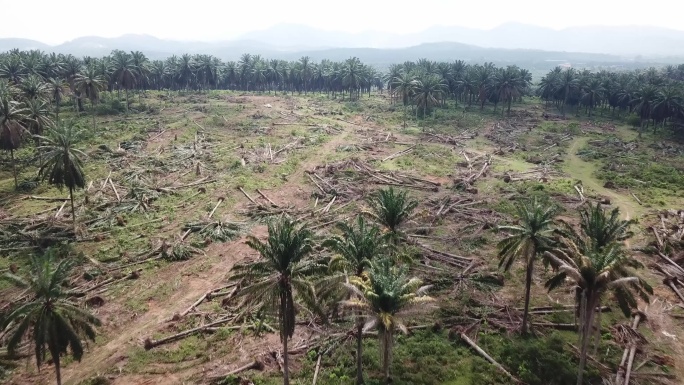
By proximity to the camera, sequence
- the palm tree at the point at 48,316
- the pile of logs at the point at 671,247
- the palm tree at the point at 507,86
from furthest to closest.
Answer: the palm tree at the point at 507,86 < the pile of logs at the point at 671,247 < the palm tree at the point at 48,316

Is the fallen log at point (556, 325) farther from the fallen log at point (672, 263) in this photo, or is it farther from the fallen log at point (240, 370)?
the fallen log at point (240, 370)

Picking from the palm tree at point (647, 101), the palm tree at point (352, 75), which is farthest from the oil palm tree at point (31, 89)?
the palm tree at point (647, 101)

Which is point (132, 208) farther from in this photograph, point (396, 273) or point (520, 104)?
point (520, 104)

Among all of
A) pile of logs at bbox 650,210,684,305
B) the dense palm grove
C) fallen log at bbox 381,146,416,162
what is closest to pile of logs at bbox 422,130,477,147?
fallen log at bbox 381,146,416,162

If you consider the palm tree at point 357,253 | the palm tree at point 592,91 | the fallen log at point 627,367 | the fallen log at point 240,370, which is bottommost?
the fallen log at point 240,370

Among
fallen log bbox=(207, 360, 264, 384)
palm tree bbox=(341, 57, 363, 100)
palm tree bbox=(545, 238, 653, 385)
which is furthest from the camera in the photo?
palm tree bbox=(341, 57, 363, 100)

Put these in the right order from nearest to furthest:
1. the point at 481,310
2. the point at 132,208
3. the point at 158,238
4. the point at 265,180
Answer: the point at 481,310, the point at 158,238, the point at 132,208, the point at 265,180

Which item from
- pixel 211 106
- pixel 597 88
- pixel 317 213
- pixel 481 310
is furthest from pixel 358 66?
pixel 481 310

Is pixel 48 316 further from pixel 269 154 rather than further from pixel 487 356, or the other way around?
pixel 269 154

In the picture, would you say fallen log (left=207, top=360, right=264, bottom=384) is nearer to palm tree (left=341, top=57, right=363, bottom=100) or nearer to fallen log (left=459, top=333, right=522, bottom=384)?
fallen log (left=459, top=333, right=522, bottom=384)
